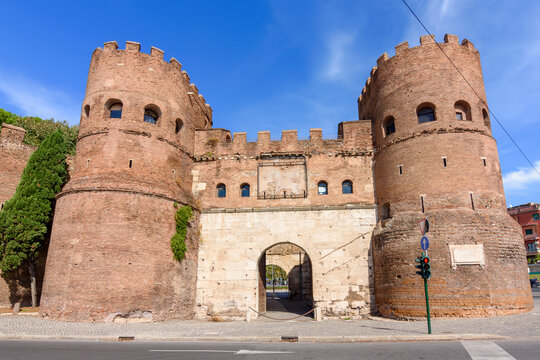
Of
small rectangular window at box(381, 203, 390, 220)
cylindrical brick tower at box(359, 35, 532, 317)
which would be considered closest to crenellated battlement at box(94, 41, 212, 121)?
cylindrical brick tower at box(359, 35, 532, 317)

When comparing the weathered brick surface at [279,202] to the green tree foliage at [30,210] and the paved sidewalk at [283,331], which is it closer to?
the paved sidewalk at [283,331]

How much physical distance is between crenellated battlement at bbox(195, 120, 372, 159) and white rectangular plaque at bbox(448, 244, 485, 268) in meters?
6.67

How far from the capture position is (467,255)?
14102 mm

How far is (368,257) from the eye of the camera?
17.3 m

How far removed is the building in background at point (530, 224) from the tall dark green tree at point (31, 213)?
52.9 m

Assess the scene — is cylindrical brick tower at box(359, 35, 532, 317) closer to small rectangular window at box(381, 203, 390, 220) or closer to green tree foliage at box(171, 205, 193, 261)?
small rectangular window at box(381, 203, 390, 220)

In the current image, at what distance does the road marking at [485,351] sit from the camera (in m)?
7.17

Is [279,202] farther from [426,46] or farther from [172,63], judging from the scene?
[426,46]

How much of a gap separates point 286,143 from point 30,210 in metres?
13.2

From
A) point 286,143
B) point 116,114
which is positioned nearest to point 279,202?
point 286,143

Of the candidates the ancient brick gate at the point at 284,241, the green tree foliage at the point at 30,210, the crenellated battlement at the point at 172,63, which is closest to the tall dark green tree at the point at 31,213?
the green tree foliage at the point at 30,210

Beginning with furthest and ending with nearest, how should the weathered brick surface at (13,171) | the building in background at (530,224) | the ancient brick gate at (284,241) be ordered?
the building in background at (530,224) → the weathered brick surface at (13,171) → the ancient brick gate at (284,241)

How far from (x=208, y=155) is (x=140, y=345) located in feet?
38.6

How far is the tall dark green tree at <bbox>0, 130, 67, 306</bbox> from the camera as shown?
17.6 m
